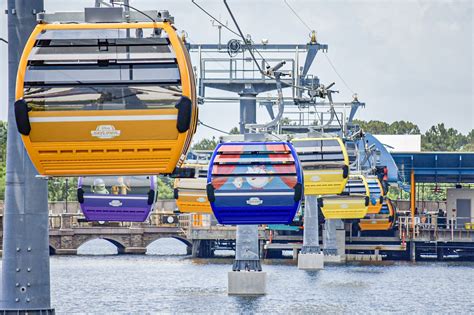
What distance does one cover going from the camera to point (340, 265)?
116375 mm

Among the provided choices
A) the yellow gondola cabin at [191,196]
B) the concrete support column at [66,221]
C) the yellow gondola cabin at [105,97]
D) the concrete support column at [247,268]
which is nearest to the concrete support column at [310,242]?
the concrete support column at [247,268]

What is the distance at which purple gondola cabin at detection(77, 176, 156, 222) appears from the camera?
41031 mm

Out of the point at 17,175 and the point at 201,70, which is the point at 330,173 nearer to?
the point at 201,70

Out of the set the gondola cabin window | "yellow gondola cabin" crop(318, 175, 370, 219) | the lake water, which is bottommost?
A: the lake water

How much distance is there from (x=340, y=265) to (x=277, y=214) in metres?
81.8

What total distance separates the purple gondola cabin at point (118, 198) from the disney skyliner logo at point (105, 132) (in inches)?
788

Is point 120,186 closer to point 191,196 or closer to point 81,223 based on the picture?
point 191,196

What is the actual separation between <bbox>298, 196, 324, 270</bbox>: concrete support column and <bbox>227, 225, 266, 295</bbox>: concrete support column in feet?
111

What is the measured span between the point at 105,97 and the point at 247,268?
2102 inches

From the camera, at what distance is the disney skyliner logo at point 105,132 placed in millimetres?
20578

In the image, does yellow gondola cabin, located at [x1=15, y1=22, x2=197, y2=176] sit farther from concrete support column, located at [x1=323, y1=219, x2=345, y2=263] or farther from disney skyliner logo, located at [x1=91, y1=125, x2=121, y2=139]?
concrete support column, located at [x1=323, y1=219, x2=345, y2=263]

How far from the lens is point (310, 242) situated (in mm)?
109375

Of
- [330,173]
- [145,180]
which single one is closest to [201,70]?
[330,173]

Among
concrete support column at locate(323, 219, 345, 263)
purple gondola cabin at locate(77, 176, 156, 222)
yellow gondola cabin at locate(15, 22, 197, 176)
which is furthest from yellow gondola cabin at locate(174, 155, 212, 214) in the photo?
concrete support column at locate(323, 219, 345, 263)
